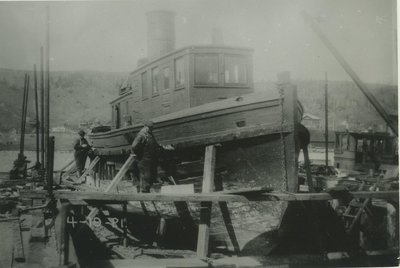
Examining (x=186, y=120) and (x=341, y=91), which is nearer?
(x=186, y=120)

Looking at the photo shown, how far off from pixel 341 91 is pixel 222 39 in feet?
200

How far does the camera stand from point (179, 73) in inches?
281

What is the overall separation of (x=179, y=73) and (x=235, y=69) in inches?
42.5

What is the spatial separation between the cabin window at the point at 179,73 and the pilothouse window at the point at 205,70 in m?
0.29

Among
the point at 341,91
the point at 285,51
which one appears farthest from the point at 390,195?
the point at 341,91

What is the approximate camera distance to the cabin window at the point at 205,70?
6.93 metres

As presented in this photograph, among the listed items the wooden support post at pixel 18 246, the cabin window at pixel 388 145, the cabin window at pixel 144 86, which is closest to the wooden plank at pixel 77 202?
the wooden support post at pixel 18 246

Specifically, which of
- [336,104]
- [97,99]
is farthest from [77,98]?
[336,104]

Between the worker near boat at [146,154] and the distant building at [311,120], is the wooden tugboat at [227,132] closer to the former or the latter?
the worker near boat at [146,154]

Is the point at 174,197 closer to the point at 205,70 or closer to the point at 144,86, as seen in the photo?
the point at 205,70

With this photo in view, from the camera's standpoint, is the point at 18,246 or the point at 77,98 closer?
the point at 18,246

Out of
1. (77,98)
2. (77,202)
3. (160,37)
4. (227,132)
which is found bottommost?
(77,202)

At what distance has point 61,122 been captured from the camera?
3694cm

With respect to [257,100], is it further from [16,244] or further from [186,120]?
[16,244]
